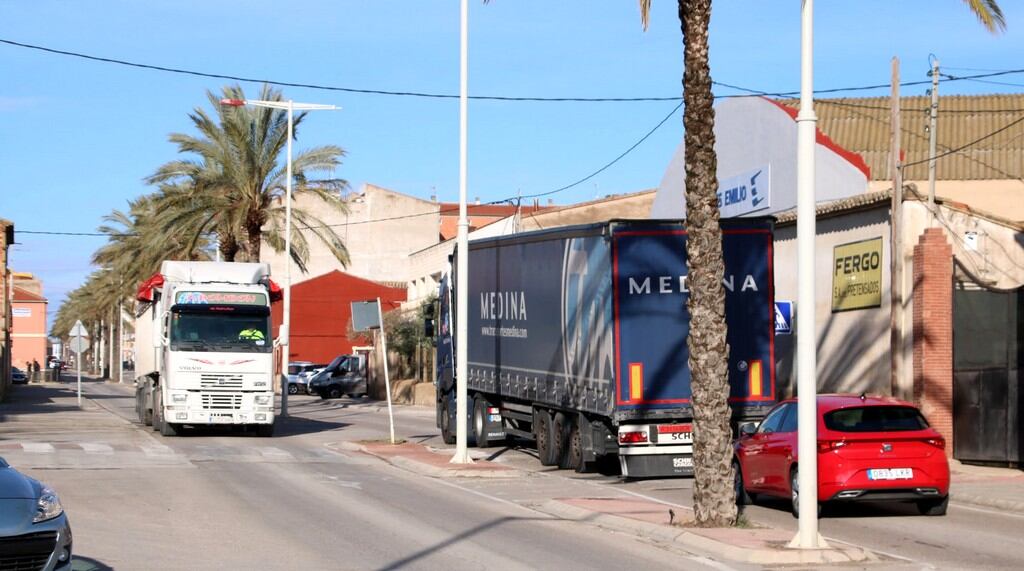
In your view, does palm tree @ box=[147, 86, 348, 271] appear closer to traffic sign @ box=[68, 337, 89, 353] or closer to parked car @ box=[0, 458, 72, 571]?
traffic sign @ box=[68, 337, 89, 353]

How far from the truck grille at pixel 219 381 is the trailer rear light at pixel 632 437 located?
40.1ft

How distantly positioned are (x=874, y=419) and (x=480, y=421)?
12.8 meters

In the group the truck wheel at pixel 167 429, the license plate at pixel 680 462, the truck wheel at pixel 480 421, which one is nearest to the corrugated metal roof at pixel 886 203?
the license plate at pixel 680 462

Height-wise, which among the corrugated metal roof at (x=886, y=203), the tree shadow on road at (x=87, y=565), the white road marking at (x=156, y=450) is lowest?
the white road marking at (x=156, y=450)

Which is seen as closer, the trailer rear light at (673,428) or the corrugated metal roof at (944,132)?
the trailer rear light at (673,428)

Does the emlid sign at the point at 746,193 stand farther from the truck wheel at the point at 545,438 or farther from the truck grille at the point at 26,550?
the truck grille at the point at 26,550

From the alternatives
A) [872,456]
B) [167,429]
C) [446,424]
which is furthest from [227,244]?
[872,456]

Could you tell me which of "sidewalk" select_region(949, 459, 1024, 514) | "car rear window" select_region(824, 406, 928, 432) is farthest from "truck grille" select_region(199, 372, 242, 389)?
"car rear window" select_region(824, 406, 928, 432)

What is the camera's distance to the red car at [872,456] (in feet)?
49.6

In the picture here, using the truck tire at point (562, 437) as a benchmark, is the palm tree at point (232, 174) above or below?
above

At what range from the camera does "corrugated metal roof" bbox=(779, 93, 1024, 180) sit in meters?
36.7

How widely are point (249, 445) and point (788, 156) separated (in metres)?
15.3

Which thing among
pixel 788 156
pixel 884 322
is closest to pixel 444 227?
pixel 788 156

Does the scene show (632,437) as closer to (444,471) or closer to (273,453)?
(444,471)
